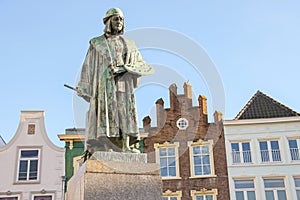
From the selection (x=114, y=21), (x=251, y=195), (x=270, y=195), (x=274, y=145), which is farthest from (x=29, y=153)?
(x=114, y=21)

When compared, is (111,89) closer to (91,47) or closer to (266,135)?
(91,47)

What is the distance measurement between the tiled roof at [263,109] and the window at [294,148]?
1.50 m

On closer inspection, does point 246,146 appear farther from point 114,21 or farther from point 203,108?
point 114,21

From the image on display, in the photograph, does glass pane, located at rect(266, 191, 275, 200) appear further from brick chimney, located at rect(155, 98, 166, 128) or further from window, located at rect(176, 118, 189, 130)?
brick chimney, located at rect(155, 98, 166, 128)

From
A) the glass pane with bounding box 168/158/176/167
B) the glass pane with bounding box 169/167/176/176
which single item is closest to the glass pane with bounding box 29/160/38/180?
the glass pane with bounding box 168/158/176/167

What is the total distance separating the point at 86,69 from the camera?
18.0 feet

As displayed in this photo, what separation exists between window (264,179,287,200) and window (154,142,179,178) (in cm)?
446

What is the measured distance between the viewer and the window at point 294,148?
19562 mm

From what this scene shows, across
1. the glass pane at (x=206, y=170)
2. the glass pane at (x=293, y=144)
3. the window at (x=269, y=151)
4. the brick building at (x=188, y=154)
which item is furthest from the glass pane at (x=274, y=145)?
the glass pane at (x=206, y=170)

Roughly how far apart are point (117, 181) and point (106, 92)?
1288 millimetres

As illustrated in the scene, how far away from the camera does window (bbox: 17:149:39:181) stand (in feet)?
59.2

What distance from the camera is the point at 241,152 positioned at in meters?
19.9

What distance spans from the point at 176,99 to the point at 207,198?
18.0 ft

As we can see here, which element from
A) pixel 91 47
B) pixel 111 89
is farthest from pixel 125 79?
pixel 91 47
